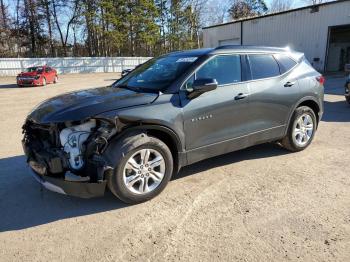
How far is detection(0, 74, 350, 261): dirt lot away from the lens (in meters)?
2.99

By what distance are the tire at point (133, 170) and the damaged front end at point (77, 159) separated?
11 cm

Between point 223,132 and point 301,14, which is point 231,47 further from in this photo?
point 301,14

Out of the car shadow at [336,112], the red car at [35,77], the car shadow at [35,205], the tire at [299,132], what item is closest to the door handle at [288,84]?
the tire at [299,132]

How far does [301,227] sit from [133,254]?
1678 mm

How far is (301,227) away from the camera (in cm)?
333

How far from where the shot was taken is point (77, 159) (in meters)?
3.64

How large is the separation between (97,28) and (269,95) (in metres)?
42.6

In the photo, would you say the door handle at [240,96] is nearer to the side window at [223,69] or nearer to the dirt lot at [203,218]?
the side window at [223,69]

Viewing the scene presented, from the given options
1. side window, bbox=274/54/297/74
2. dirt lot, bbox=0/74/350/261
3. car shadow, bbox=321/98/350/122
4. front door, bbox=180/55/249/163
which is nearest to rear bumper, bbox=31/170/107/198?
dirt lot, bbox=0/74/350/261

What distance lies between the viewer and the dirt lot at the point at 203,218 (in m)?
2.99

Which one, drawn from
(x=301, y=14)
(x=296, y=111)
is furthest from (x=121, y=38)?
(x=296, y=111)

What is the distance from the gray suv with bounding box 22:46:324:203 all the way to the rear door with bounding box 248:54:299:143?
0.05 feet

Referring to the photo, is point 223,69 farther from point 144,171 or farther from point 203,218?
point 203,218

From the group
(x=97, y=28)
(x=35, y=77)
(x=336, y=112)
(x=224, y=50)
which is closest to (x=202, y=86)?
(x=224, y=50)
